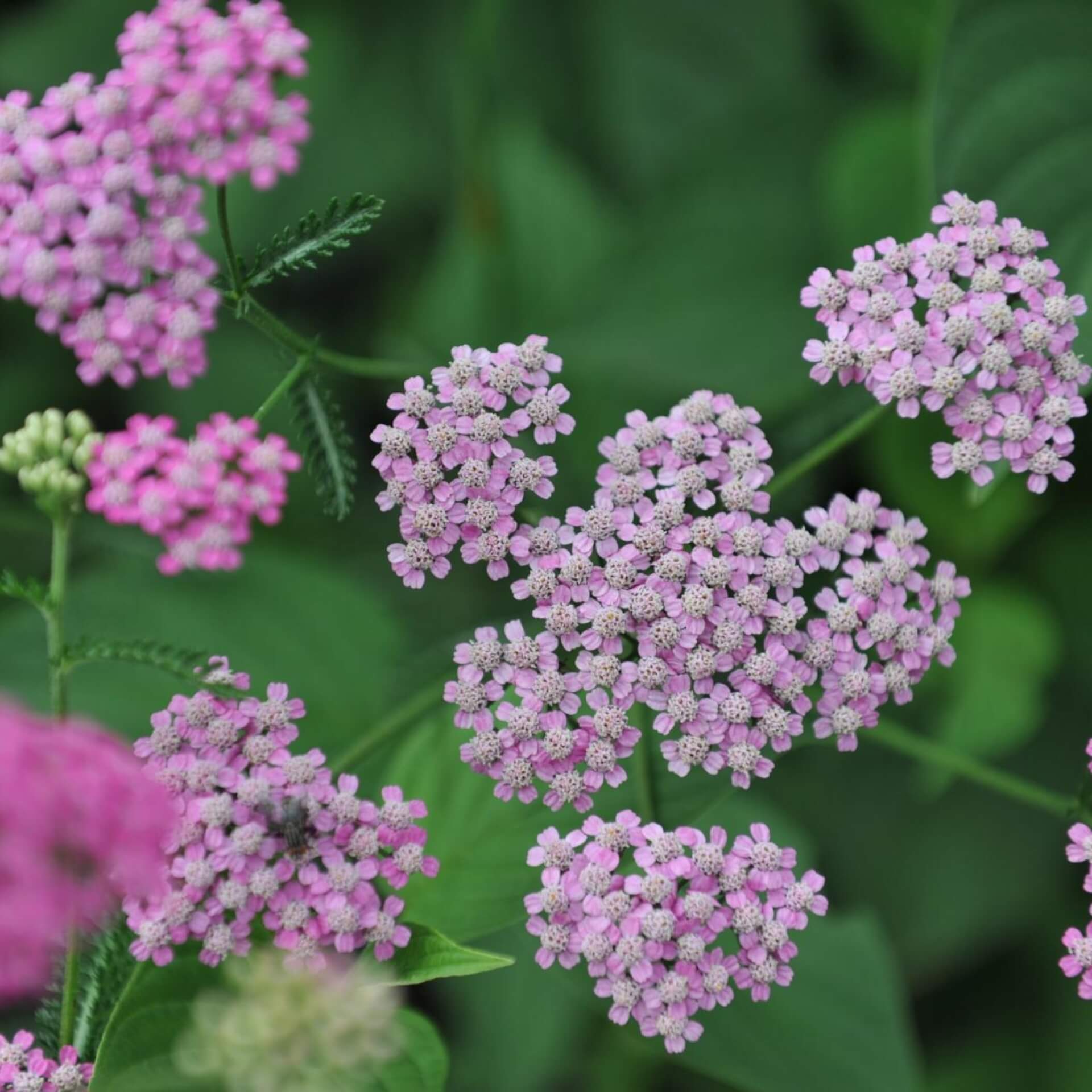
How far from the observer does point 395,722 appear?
2.23 metres

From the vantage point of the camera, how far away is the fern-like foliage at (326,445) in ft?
6.15

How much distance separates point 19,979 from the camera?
134cm

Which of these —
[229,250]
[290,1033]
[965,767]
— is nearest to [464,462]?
[229,250]

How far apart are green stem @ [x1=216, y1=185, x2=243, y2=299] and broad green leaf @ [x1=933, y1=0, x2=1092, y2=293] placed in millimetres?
1390

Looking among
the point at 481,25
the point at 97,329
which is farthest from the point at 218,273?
the point at 481,25

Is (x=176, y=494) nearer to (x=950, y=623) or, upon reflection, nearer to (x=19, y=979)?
(x=19, y=979)

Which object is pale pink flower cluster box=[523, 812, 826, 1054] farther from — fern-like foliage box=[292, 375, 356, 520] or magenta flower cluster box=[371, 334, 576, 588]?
fern-like foliage box=[292, 375, 356, 520]

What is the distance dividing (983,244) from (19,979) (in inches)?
63.7

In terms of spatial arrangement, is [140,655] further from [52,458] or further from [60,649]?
[52,458]

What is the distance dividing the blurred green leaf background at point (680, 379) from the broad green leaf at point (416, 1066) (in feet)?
1.62

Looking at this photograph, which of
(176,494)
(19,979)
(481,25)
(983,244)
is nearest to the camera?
(19,979)

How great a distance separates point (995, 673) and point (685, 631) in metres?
1.39

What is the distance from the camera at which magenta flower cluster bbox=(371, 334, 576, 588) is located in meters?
1.94

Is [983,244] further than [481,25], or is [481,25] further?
[481,25]
